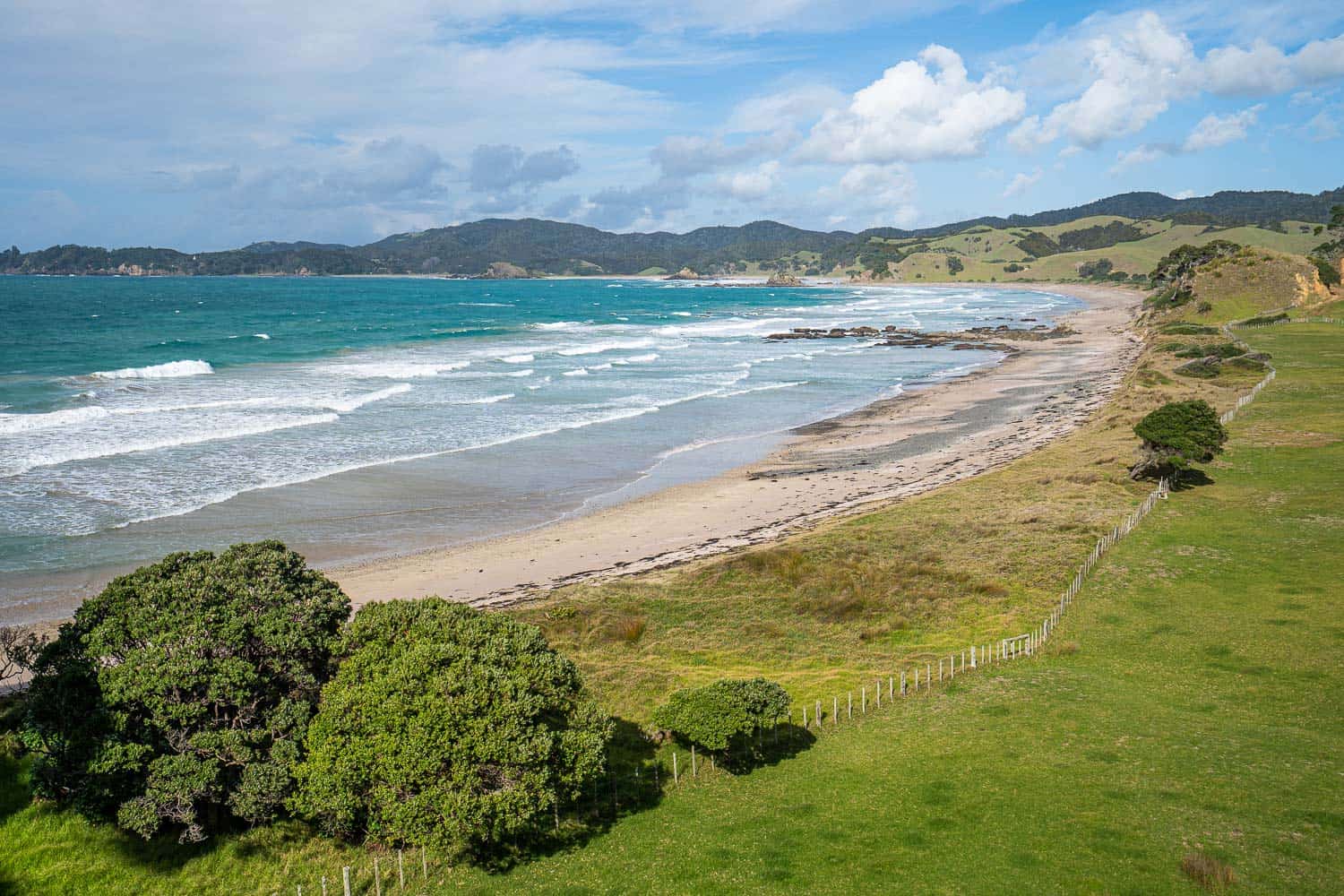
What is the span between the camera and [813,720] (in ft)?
69.3

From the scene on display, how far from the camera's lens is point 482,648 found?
1549 cm

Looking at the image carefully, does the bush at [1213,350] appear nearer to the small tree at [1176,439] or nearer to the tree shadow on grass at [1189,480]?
the small tree at [1176,439]

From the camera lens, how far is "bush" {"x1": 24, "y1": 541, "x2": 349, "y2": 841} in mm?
14078

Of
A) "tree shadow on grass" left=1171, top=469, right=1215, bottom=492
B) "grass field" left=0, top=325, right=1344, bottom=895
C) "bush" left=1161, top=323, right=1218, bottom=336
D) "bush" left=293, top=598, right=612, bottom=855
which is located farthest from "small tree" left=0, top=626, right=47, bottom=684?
"bush" left=1161, top=323, right=1218, bottom=336

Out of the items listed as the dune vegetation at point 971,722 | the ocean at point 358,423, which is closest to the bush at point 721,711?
the dune vegetation at point 971,722

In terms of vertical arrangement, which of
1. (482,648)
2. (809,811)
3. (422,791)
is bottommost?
(809,811)

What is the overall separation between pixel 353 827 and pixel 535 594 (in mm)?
13378

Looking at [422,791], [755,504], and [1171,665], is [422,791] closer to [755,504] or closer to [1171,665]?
[1171,665]

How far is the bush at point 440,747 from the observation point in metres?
14.0

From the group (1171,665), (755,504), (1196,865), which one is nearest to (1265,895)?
(1196,865)

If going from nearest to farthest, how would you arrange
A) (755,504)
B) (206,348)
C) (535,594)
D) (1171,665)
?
(1171,665), (535,594), (755,504), (206,348)

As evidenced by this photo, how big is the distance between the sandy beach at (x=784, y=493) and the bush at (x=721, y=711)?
9.95 metres

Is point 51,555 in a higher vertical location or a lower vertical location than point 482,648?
lower

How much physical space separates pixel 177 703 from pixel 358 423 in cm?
4234
